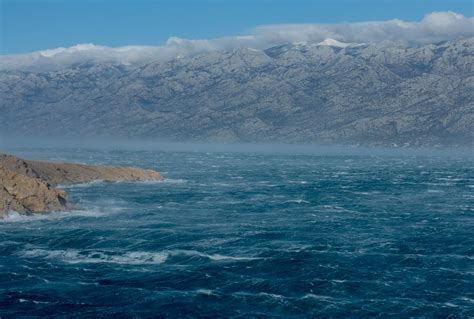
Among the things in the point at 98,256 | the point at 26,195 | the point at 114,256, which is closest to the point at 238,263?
the point at 114,256

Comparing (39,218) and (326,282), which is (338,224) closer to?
(326,282)

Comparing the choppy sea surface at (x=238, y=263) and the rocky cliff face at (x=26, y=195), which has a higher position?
the rocky cliff face at (x=26, y=195)

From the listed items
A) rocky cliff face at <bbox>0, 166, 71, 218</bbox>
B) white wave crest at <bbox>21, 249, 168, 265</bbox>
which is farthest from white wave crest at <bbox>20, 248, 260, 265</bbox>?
rocky cliff face at <bbox>0, 166, 71, 218</bbox>

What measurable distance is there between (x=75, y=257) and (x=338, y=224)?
63.2 meters

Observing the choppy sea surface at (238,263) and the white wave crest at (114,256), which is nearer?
the choppy sea surface at (238,263)

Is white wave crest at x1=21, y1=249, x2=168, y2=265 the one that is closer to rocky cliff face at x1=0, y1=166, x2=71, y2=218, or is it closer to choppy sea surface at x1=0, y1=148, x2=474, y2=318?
choppy sea surface at x1=0, y1=148, x2=474, y2=318

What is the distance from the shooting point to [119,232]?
137875mm

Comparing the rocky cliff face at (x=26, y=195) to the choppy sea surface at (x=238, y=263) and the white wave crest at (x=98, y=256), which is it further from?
the white wave crest at (x=98, y=256)

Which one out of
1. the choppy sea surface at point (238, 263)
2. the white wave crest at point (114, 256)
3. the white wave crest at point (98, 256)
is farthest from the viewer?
the white wave crest at point (114, 256)

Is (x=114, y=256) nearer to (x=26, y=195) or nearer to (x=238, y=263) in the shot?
(x=238, y=263)

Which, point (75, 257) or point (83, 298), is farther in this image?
point (75, 257)

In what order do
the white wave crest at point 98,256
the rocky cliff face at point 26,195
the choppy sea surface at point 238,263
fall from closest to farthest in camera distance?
1. the choppy sea surface at point 238,263
2. the white wave crest at point 98,256
3. the rocky cliff face at point 26,195

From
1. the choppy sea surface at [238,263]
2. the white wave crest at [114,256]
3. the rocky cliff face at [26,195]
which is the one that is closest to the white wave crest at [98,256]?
the white wave crest at [114,256]

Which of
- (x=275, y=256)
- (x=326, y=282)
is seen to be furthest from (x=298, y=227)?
(x=326, y=282)
